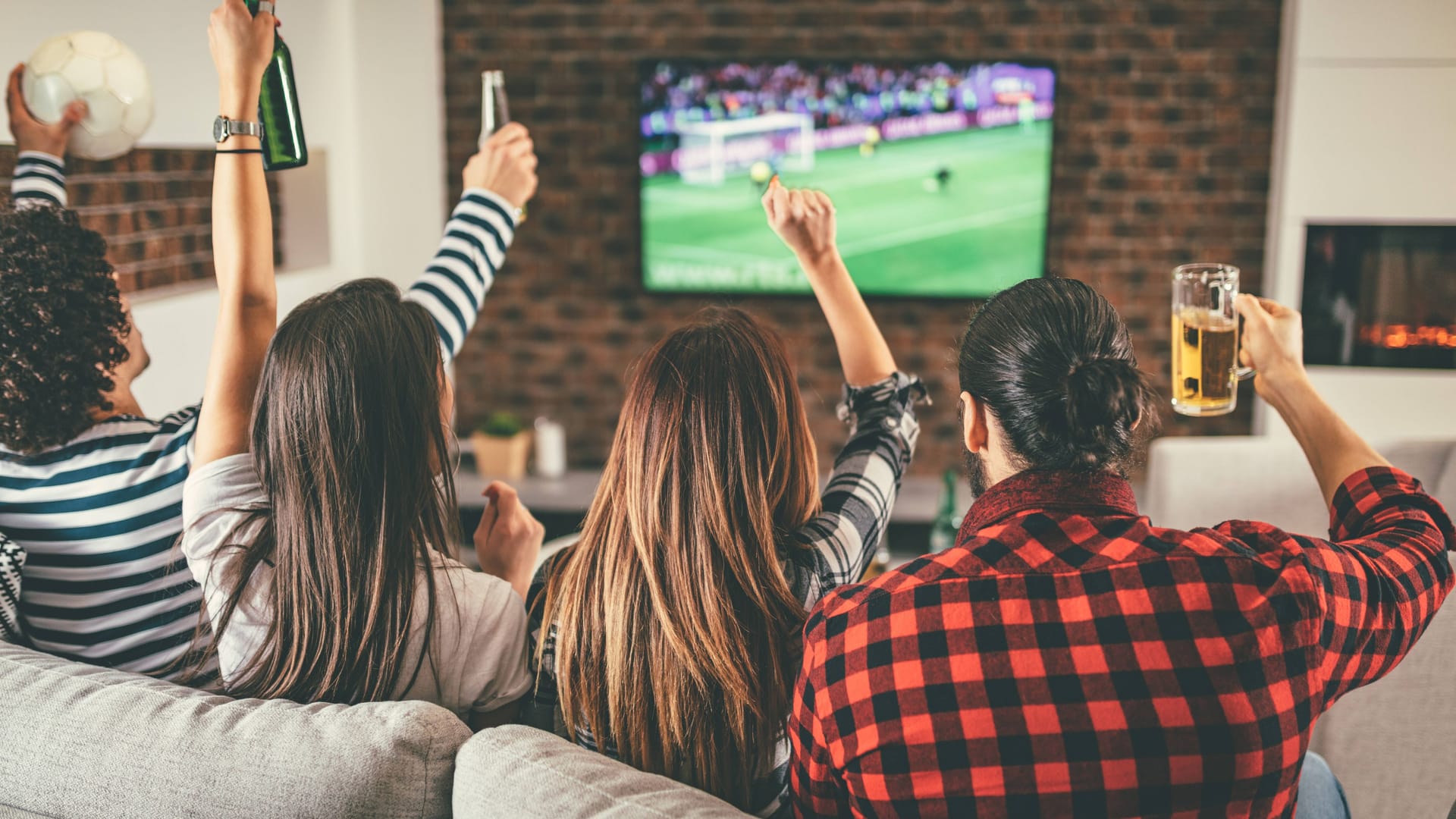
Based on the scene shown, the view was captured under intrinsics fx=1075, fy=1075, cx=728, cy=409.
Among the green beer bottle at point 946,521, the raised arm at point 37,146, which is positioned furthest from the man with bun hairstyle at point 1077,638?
the green beer bottle at point 946,521

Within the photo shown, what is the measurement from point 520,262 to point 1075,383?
337cm

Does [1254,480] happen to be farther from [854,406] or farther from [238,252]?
[238,252]

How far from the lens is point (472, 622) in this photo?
1.19 meters

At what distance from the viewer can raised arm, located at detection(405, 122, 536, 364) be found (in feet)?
4.72

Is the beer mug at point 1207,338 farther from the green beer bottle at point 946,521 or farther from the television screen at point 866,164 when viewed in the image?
the television screen at point 866,164

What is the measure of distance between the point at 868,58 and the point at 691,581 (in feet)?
9.90

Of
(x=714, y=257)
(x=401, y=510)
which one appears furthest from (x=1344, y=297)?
(x=401, y=510)

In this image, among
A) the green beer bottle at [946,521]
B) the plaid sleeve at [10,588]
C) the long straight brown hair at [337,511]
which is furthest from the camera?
the green beer bottle at [946,521]

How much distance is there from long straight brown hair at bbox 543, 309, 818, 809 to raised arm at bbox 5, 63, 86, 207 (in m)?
1.08

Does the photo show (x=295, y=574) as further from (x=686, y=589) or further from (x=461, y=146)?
(x=461, y=146)

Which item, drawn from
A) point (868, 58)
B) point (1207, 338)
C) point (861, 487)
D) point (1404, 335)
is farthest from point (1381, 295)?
point (861, 487)

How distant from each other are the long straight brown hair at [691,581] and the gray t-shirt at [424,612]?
92 millimetres

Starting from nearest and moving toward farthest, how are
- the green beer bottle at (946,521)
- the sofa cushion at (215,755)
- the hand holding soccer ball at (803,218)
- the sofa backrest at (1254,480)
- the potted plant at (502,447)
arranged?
the sofa cushion at (215,755)
the hand holding soccer ball at (803,218)
the sofa backrest at (1254,480)
the green beer bottle at (946,521)
the potted plant at (502,447)

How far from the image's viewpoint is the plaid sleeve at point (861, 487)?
1.20 m
